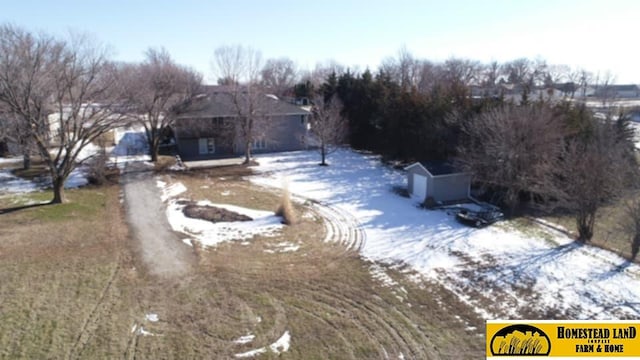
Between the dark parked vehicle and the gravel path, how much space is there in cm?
1239

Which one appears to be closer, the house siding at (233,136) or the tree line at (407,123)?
the tree line at (407,123)

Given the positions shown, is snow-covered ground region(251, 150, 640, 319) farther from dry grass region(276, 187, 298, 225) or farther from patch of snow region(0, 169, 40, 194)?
patch of snow region(0, 169, 40, 194)

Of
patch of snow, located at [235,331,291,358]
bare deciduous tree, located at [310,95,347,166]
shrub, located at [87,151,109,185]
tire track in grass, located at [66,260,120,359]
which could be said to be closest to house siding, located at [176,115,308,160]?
bare deciduous tree, located at [310,95,347,166]

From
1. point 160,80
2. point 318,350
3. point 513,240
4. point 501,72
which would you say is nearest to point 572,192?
point 513,240

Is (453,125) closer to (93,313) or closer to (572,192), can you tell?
(572,192)

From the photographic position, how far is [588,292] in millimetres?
12492

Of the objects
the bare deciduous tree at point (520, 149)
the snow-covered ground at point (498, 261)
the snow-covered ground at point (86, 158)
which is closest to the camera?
the snow-covered ground at point (498, 261)

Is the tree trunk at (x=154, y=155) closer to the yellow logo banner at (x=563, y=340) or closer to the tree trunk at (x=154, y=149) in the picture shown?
the tree trunk at (x=154, y=149)

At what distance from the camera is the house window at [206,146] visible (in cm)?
3359

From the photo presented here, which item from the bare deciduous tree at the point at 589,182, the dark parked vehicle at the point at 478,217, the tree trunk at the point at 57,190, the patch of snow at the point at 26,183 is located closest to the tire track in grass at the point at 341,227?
the dark parked vehicle at the point at 478,217

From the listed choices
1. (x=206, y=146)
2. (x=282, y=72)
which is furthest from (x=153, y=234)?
(x=282, y=72)

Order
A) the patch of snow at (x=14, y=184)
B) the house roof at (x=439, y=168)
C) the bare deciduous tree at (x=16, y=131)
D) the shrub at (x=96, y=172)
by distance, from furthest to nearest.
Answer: the shrub at (x=96, y=172)
the house roof at (x=439, y=168)
the patch of snow at (x=14, y=184)
the bare deciduous tree at (x=16, y=131)

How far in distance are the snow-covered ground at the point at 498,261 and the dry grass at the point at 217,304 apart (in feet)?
4.11

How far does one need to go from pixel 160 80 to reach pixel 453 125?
68.3 feet
